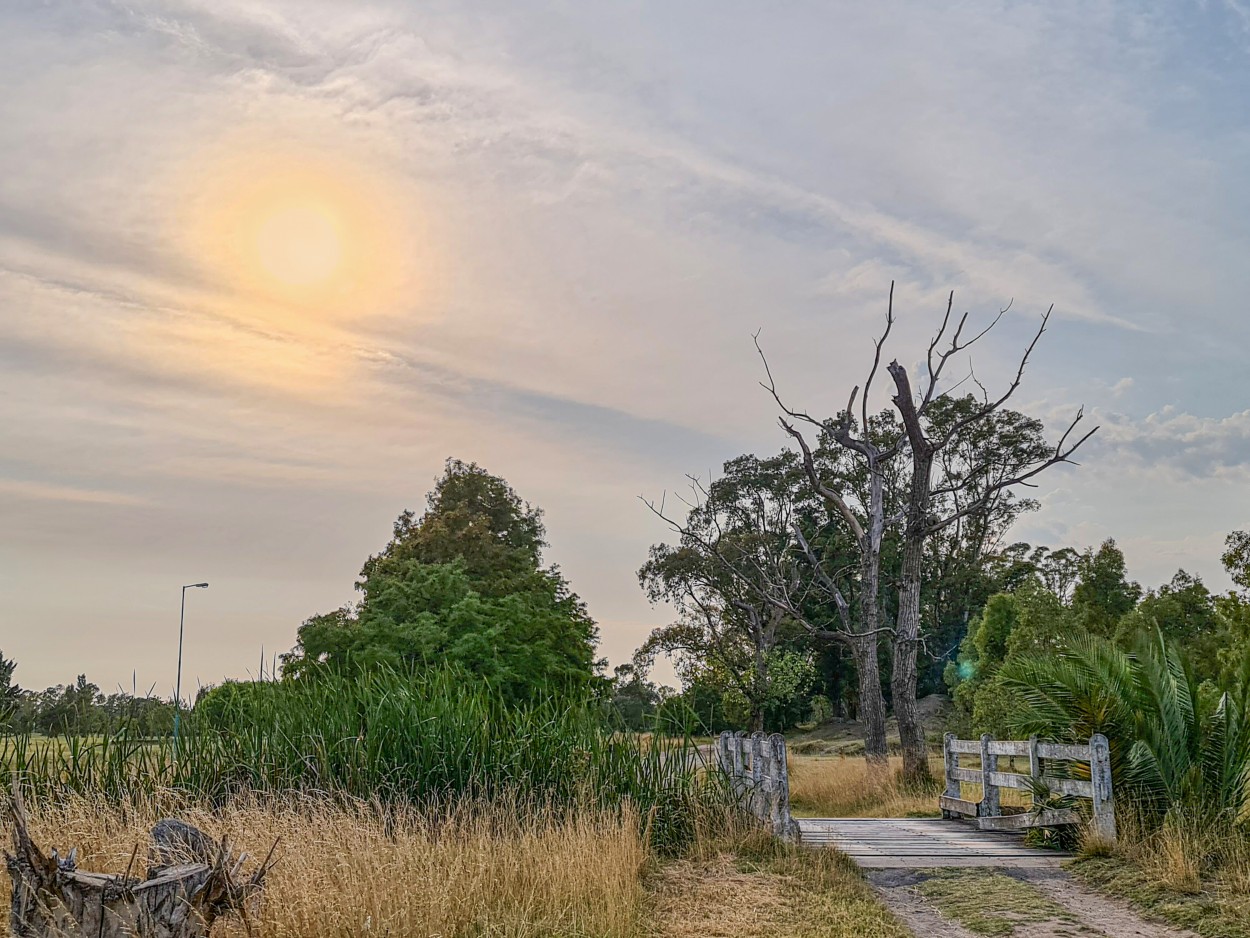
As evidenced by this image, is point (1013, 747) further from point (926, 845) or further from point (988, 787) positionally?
point (926, 845)

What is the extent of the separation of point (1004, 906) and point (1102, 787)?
111 inches

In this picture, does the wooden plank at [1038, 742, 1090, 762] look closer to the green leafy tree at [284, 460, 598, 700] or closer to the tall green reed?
the tall green reed

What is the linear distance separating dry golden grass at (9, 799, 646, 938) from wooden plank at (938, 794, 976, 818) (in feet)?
20.4

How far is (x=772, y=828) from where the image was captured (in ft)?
40.8

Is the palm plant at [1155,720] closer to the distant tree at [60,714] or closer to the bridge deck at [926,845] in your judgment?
the bridge deck at [926,845]

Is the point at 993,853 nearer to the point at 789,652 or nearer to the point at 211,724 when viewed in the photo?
the point at 211,724

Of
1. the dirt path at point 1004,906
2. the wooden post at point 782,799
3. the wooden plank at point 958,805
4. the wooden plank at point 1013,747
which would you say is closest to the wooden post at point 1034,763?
the wooden plank at point 1013,747

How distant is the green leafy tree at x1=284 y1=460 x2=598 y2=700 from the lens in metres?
30.3

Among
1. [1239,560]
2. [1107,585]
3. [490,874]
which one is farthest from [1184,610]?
[490,874]

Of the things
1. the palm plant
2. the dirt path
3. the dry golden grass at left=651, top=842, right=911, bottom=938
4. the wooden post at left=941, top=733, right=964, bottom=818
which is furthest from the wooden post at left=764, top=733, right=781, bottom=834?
the wooden post at left=941, top=733, right=964, bottom=818

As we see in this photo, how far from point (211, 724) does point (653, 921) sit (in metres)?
6.31

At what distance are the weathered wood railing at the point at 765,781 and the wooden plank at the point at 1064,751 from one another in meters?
3.09

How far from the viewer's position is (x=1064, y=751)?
12.8 metres

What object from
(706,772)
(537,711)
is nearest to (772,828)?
(706,772)
